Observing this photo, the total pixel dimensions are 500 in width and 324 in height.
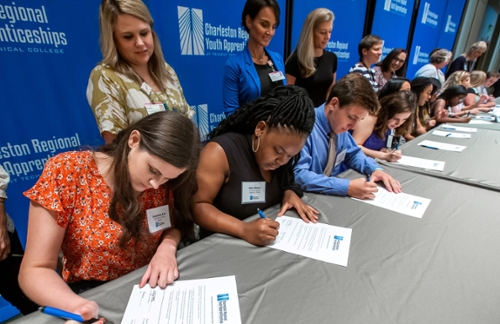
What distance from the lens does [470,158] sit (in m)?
1.74

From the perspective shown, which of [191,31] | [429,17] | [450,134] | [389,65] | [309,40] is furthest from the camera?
[429,17]

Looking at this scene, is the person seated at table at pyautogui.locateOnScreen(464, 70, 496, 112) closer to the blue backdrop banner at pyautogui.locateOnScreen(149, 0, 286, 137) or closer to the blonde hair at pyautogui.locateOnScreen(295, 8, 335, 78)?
the blonde hair at pyautogui.locateOnScreen(295, 8, 335, 78)

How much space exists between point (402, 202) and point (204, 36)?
1.88m

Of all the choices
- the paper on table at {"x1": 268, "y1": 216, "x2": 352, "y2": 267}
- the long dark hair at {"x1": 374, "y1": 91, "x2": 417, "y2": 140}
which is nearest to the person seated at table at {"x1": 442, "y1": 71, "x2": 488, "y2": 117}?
the long dark hair at {"x1": 374, "y1": 91, "x2": 417, "y2": 140}

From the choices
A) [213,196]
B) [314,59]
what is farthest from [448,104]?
[213,196]

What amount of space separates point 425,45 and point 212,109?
5722 mm

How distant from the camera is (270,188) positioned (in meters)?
1.12

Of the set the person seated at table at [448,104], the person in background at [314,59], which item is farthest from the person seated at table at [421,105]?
the person in background at [314,59]

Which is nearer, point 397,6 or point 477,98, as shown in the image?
point 397,6

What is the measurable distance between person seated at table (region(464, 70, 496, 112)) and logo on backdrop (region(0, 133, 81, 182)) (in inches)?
202

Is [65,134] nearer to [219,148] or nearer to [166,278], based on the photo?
[219,148]

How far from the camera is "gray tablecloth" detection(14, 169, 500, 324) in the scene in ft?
2.06

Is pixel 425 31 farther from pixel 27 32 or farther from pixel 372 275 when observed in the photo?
pixel 27 32

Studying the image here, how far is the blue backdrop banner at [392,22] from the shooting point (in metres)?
3.96
